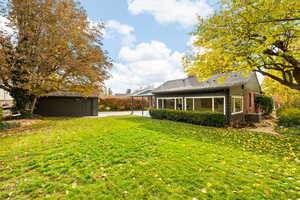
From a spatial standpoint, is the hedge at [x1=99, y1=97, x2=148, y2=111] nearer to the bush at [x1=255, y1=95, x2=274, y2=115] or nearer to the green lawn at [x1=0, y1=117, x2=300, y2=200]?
the bush at [x1=255, y1=95, x2=274, y2=115]

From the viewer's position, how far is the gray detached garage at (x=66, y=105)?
15.8 m

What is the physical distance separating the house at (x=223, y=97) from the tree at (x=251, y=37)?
5.08 ft

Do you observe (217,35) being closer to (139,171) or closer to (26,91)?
(139,171)

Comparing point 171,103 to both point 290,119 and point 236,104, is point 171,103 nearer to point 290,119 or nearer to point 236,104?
point 236,104

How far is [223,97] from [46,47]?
1324 cm

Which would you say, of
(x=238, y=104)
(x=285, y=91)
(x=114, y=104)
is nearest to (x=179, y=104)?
(x=238, y=104)

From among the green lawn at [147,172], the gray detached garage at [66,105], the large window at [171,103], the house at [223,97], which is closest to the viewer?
the green lawn at [147,172]

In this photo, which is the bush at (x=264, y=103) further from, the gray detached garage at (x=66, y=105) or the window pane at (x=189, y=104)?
the gray detached garage at (x=66, y=105)

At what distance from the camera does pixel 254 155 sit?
4.20 meters

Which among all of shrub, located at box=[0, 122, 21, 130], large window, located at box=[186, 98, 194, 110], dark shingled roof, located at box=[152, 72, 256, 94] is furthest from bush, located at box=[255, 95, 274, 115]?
shrub, located at box=[0, 122, 21, 130]

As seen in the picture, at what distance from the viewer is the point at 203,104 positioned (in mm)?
10969

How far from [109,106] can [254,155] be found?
887 inches

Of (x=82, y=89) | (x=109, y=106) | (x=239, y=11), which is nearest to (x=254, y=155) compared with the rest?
(x=239, y=11)


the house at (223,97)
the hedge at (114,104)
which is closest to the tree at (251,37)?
the house at (223,97)
